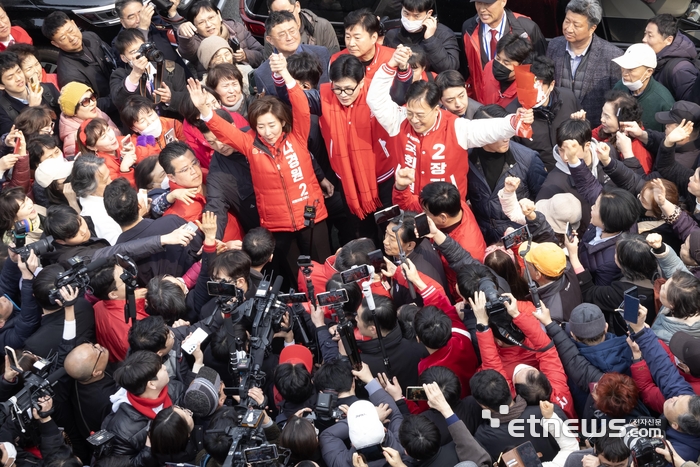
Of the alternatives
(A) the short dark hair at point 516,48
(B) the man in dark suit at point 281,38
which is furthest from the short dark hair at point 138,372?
(A) the short dark hair at point 516,48

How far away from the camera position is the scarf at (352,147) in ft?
18.6

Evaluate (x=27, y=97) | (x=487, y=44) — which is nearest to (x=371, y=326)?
(x=487, y=44)

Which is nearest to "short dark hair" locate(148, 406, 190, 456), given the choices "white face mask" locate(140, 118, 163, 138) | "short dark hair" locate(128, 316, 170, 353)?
"short dark hair" locate(128, 316, 170, 353)

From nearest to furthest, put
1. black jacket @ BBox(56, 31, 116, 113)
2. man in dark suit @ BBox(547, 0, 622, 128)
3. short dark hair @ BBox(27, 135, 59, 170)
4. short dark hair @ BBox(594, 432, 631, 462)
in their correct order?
1. short dark hair @ BBox(594, 432, 631, 462)
2. short dark hair @ BBox(27, 135, 59, 170)
3. man in dark suit @ BBox(547, 0, 622, 128)
4. black jacket @ BBox(56, 31, 116, 113)

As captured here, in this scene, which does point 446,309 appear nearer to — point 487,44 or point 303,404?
point 303,404

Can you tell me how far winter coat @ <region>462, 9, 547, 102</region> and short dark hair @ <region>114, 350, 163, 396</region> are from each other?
152 inches

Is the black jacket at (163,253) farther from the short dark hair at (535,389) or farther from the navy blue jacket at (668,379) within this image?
the navy blue jacket at (668,379)

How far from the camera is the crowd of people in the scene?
3996 millimetres

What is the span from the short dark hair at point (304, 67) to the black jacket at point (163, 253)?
1.45m

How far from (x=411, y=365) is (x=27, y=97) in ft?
14.7

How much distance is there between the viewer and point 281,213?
5668 mm

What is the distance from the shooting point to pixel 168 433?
3.98 meters

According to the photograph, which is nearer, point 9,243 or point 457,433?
Answer: point 457,433

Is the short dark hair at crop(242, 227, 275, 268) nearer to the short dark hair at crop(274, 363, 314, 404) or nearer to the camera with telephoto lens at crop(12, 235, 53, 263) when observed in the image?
the short dark hair at crop(274, 363, 314, 404)
